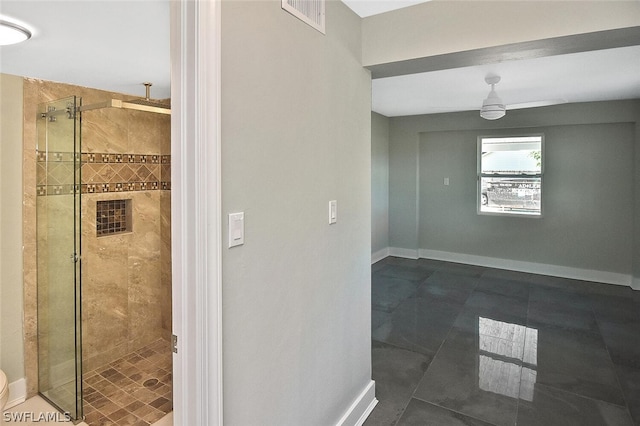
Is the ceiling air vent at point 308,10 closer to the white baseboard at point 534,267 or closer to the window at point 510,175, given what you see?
the window at point 510,175

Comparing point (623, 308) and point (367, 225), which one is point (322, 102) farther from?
point (623, 308)

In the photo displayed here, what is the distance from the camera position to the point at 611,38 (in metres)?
1.68

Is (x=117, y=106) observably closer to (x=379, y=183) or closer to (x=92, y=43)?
(x=92, y=43)

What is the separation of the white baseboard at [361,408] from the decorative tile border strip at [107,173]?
215cm

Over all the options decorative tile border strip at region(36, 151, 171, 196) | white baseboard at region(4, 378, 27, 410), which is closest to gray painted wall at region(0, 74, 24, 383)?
white baseboard at region(4, 378, 27, 410)

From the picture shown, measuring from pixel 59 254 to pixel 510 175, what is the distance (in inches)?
226

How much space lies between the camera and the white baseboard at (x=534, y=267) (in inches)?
200

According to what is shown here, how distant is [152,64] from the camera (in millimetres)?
2416

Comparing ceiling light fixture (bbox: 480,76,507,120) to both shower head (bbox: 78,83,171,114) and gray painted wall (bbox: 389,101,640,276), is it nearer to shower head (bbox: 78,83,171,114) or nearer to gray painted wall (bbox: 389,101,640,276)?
gray painted wall (bbox: 389,101,640,276)

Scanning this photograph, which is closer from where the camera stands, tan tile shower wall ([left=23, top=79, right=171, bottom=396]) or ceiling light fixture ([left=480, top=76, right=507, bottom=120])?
tan tile shower wall ([left=23, top=79, right=171, bottom=396])

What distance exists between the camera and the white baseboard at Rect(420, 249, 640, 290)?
5074 mm

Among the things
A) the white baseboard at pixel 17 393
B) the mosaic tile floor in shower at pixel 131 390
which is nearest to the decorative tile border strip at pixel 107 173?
the white baseboard at pixel 17 393

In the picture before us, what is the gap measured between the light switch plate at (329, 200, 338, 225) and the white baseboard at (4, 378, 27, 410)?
2.53m

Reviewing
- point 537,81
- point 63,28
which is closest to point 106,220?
point 63,28
